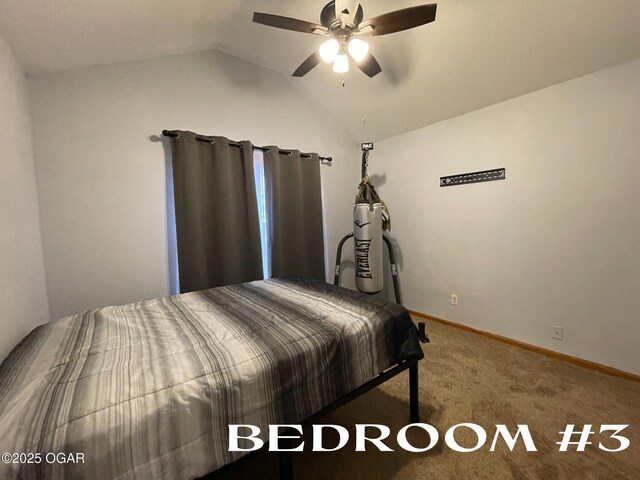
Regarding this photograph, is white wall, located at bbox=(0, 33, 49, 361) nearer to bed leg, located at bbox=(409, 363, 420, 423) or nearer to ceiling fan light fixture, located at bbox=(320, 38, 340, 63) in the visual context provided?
ceiling fan light fixture, located at bbox=(320, 38, 340, 63)

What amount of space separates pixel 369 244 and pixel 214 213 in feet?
5.50

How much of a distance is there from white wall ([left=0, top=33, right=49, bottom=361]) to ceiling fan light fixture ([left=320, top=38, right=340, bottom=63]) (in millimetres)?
1770

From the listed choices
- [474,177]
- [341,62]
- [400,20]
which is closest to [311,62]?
[341,62]

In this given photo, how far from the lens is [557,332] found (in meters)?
2.22

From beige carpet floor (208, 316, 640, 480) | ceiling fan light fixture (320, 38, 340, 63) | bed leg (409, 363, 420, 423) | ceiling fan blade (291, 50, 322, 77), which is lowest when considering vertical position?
beige carpet floor (208, 316, 640, 480)

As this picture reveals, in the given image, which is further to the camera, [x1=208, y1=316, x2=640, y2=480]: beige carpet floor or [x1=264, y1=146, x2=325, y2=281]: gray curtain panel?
[x1=264, y1=146, x2=325, y2=281]: gray curtain panel

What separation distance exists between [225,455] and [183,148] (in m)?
2.33

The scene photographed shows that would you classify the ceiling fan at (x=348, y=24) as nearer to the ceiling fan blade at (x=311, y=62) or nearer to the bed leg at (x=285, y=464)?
the ceiling fan blade at (x=311, y=62)

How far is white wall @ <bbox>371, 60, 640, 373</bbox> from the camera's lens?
189 centimetres

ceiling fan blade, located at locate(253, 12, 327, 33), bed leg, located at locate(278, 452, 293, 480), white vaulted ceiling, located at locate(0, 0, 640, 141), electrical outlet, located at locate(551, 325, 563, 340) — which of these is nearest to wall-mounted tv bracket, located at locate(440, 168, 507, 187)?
white vaulted ceiling, located at locate(0, 0, 640, 141)

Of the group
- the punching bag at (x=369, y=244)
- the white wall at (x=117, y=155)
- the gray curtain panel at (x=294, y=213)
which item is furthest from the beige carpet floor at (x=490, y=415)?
the white wall at (x=117, y=155)

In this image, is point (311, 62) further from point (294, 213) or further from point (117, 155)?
point (117, 155)

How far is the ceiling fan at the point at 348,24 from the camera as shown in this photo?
1.47 m

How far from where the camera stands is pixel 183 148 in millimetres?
2375
